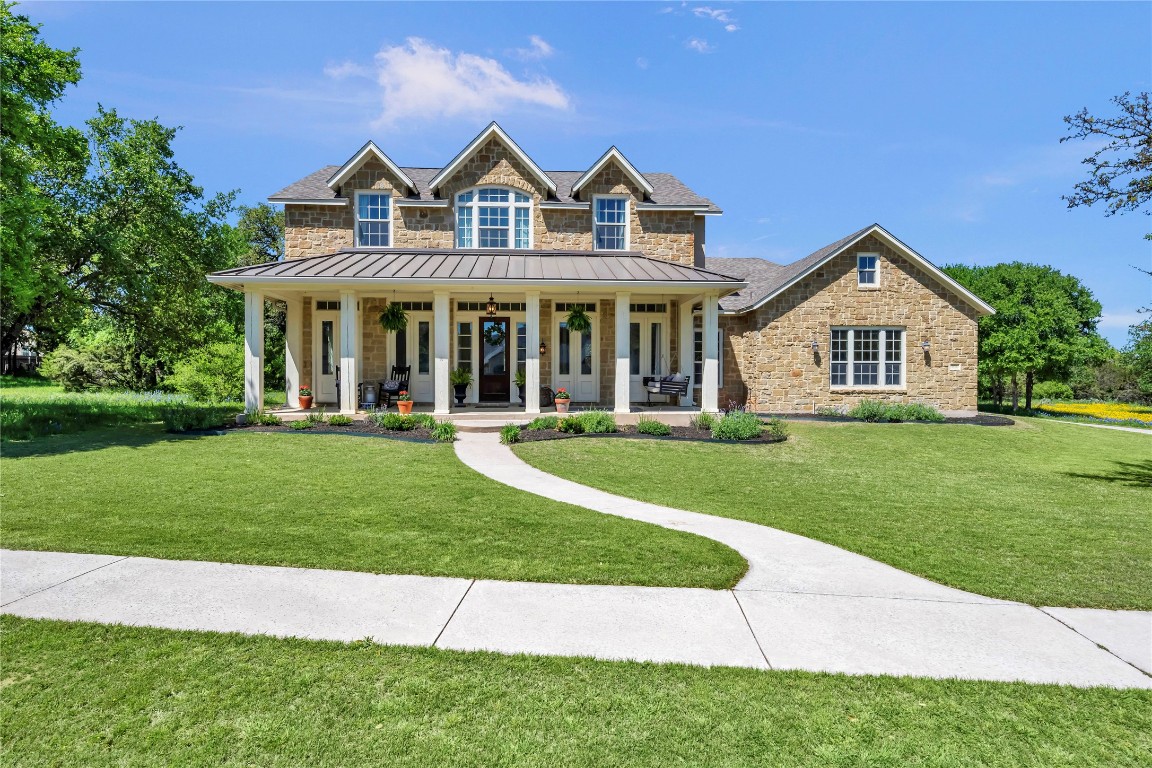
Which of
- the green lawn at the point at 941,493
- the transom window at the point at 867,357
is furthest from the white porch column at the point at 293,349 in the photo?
the transom window at the point at 867,357

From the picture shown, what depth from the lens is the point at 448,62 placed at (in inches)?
492

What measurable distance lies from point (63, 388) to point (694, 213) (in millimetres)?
33439

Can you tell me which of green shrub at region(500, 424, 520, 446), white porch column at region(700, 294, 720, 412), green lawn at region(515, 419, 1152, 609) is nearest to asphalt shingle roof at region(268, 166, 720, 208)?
white porch column at region(700, 294, 720, 412)

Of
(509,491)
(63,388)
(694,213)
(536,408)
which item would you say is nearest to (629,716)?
(509,491)

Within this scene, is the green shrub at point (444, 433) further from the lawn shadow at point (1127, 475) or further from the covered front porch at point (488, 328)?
the lawn shadow at point (1127, 475)

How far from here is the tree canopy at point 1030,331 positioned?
24.1 metres

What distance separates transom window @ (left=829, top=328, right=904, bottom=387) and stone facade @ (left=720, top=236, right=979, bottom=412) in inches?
9.7

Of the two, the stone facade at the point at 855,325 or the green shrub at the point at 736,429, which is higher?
the stone facade at the point at 855,325

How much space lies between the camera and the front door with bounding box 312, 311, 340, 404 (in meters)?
18.4

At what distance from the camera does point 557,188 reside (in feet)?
64.7

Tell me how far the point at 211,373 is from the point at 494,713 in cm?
2767

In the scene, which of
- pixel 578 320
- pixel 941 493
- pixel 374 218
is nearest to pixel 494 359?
pixel 578 320

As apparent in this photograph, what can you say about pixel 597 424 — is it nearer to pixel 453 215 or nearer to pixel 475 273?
pixel 475 273

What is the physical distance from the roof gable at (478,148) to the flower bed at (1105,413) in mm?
23605
